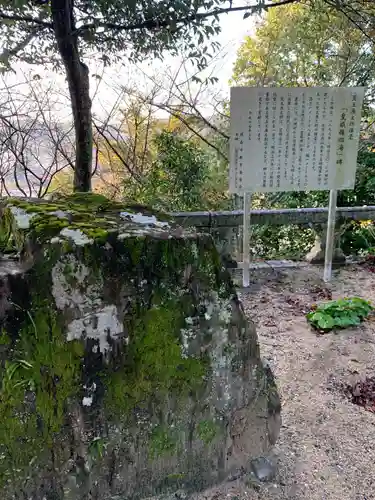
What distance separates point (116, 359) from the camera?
1.51 m

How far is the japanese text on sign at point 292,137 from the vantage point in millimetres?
3531

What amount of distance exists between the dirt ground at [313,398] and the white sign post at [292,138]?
2.76ft

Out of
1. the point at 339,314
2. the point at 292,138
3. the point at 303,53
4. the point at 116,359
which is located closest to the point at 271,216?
the point at 292,138

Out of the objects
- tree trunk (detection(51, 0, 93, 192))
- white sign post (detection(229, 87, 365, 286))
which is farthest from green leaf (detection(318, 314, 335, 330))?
tree trunk (detection(51, 0, 93, 192))

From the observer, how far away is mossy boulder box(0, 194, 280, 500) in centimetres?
141

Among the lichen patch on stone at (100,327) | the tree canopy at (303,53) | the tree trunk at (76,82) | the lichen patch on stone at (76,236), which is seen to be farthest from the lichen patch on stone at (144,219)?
the tree canopy at (303,53)

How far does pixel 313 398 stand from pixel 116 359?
1502 mm

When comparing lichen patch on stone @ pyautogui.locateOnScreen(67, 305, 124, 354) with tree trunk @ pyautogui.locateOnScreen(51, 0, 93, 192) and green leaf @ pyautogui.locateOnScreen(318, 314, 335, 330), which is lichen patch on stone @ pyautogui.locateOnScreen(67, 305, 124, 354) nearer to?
green leaf @ pyautogui.locateOnScreen(318, 314, 335, 330)

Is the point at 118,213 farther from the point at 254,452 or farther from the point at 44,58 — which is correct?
the point at 44,58

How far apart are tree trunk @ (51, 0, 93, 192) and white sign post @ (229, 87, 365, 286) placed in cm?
131

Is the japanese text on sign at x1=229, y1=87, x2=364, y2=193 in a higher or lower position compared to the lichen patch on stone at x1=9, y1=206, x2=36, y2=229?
higher

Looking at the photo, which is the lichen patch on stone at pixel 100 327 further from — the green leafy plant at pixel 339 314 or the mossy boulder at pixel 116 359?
the green leafy plant at pixel 339 314

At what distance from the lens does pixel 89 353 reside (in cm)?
147

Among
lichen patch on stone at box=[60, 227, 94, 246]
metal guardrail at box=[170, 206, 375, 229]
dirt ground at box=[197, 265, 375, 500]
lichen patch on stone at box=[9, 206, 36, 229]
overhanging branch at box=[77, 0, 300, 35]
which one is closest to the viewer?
lichen patch on stone at box=[60, 227, 94, 246]
